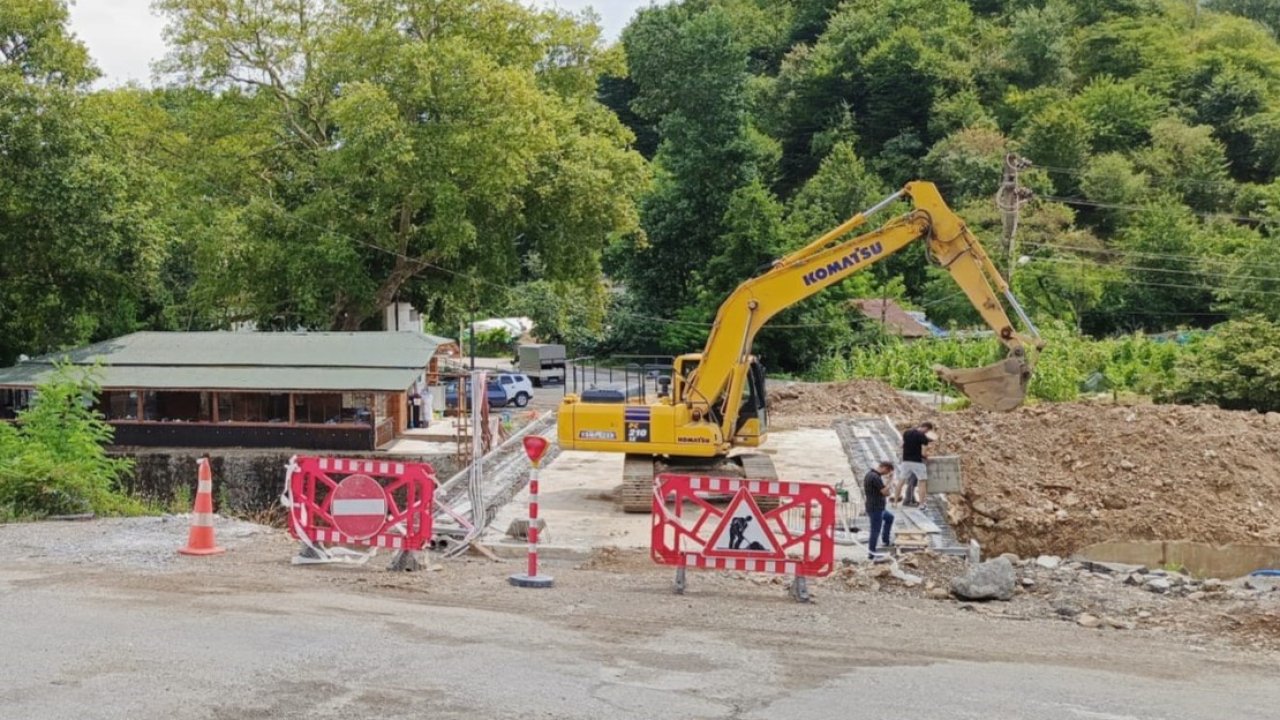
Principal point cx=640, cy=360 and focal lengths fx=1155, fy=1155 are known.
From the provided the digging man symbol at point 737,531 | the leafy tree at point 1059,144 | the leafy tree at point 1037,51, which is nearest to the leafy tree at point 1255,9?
the leafy tree at point 1037,51

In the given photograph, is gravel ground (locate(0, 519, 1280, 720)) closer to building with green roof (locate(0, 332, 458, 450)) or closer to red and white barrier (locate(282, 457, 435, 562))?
red and white barrier (locate(282, 457, 435, 562))

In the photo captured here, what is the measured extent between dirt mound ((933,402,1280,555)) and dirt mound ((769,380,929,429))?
7027 millimetres

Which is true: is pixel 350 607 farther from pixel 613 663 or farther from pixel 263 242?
pixel 263 242

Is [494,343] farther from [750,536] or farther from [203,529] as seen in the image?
[750,536]

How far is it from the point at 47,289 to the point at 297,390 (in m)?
8.47

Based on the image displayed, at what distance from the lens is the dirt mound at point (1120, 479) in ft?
62.2

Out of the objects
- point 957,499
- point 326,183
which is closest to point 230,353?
point 326,183

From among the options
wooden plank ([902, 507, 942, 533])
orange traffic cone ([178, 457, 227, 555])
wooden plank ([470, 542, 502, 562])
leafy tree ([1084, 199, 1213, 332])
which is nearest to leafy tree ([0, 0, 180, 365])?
orange traffic cone ([178, 457, 227, 555])

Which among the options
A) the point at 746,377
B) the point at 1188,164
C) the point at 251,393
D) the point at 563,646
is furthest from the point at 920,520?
the point at 1188,164

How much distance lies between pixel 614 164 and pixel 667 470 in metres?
22.6

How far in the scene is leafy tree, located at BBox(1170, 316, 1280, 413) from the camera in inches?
1179

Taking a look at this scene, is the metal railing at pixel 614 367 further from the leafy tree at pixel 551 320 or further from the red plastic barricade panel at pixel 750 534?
the red plastic barricade panel at pixel 750 534

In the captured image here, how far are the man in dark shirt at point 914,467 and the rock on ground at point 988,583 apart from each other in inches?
210

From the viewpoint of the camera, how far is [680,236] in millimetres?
60656
